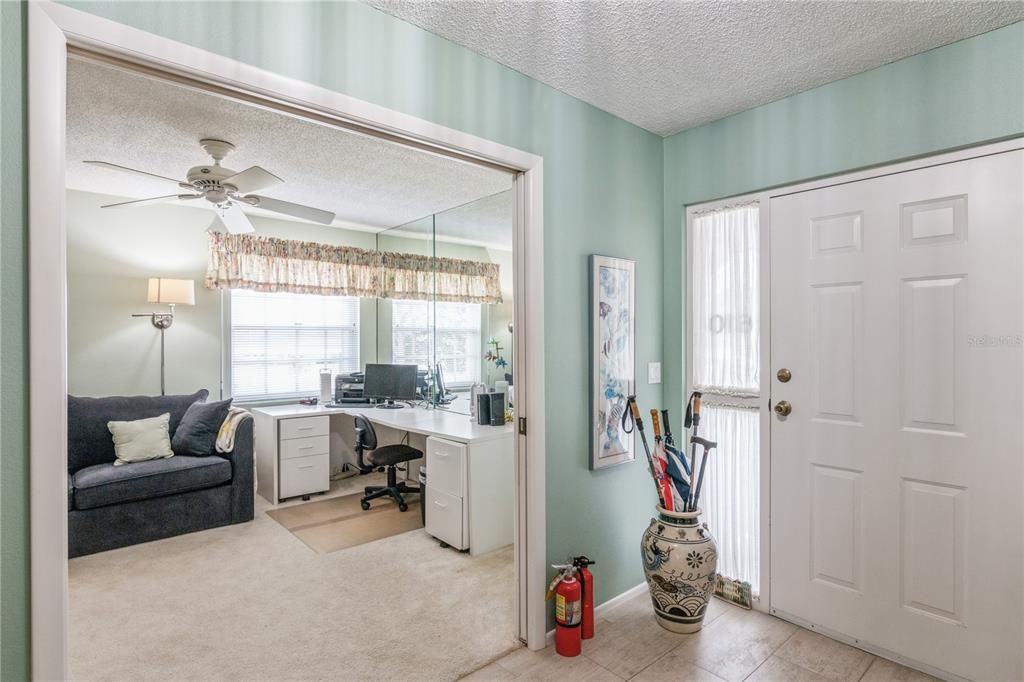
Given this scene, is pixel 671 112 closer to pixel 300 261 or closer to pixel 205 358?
pixel 300 261

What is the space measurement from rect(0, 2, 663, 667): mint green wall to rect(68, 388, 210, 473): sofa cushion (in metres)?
3.07

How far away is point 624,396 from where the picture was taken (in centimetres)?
272

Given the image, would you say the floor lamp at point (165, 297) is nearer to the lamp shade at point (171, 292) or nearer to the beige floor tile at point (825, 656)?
the lamp shade at point (171, 292)

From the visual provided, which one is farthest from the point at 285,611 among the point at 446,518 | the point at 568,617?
the point at 568,617

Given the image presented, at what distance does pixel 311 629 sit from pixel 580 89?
9.26 ft

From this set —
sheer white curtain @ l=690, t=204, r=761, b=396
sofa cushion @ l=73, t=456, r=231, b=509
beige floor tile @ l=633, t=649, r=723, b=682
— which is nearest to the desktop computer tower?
sheer white curtain @ l=690, t=204, r=761, b=396

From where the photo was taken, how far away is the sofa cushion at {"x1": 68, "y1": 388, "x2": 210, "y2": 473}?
3.68m

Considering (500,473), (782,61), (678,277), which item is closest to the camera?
(782,61)

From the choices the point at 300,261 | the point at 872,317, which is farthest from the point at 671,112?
the point at 300,261

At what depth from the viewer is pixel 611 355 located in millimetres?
2646

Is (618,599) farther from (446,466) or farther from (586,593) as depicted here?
(446,466)

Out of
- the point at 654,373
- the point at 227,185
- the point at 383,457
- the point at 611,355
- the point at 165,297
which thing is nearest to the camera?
the point at 611,355

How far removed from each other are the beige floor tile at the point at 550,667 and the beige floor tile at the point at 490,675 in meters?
0.02

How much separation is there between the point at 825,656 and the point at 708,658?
50 centimetres
